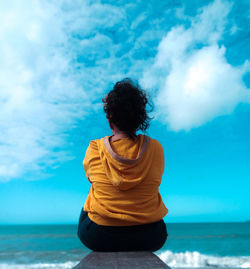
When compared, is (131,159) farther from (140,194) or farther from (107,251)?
(107,251)

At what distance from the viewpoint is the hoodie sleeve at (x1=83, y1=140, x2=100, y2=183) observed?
164cm

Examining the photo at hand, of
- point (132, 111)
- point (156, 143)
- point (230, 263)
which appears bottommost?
point (230, 263)

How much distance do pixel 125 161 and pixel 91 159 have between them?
0.27 m

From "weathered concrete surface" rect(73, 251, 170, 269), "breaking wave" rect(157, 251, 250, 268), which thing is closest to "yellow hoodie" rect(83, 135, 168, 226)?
"weathered concrete surface" rect(73, 251, 170, 269)

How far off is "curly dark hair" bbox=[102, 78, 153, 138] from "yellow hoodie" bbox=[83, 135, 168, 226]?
10 cm

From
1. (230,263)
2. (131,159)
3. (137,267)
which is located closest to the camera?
(137,267)

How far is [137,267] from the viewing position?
1.15m

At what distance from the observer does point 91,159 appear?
1.65 m

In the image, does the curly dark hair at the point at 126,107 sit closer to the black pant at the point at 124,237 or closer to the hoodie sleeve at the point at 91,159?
the hoodie sleeve at the point at 91,159

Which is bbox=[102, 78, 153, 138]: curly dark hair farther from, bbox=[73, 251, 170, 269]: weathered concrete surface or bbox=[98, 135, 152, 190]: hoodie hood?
bbox=[73, 251, 170, 269]: weathered concrete surface

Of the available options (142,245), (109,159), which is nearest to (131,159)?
(109,159)

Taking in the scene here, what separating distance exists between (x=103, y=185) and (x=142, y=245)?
1.31 ft

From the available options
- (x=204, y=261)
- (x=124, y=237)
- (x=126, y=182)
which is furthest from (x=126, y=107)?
(x=204, y=261)

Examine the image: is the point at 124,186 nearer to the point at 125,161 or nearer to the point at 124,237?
the point at 125,161
